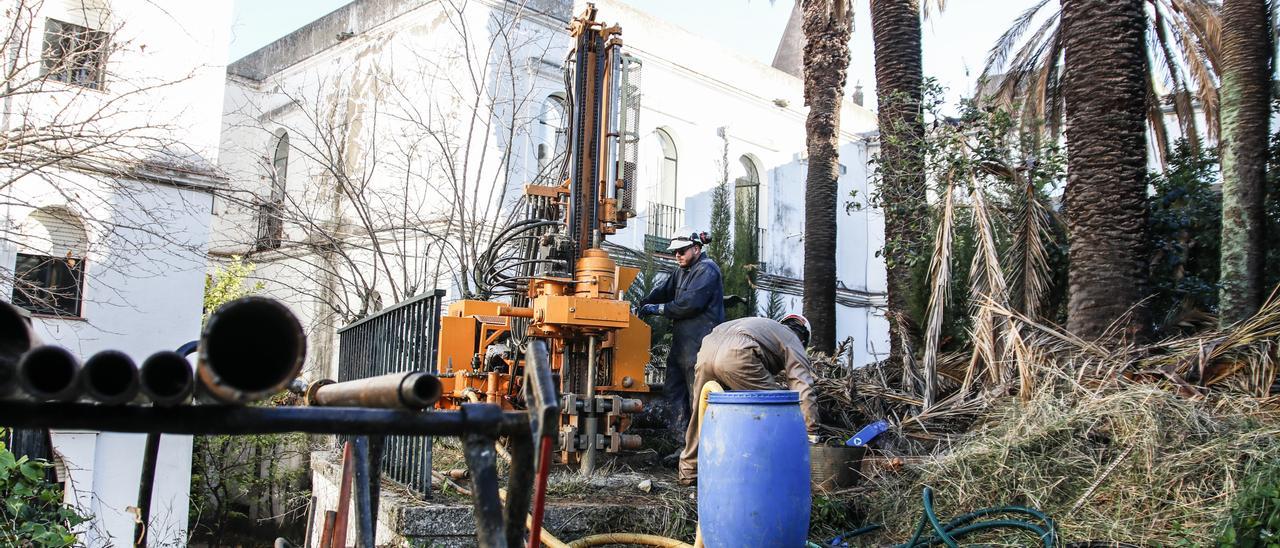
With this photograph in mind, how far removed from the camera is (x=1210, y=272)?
1110cm

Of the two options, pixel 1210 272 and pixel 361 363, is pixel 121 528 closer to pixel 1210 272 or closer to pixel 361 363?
pixel 361 363

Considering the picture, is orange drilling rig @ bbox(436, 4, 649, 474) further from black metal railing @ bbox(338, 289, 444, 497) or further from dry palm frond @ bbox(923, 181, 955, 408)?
dry palm frond @ bbox(923, 181, 955, 408)

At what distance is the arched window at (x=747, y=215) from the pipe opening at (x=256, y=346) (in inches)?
604

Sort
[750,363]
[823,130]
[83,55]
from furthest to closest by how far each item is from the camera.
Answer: [823,130]
[83,55]
[750,363]

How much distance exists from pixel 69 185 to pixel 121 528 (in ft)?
16.2

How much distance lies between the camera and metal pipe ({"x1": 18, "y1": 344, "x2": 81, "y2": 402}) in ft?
4.78

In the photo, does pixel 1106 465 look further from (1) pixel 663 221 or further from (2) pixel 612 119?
(1) pixel 663 221

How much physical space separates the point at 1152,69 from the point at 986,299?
1070 cm

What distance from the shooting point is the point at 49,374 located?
1.50 m

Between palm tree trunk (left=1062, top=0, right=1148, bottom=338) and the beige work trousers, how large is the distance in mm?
2537

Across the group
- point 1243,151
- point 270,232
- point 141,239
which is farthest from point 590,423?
point 270,232

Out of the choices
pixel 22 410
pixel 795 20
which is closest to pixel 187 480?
pixel 22 410

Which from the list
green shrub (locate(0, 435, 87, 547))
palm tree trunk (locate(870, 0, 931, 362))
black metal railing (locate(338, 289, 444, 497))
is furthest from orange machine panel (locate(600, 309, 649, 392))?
green shrub (locate(0, 435, 87, 547))

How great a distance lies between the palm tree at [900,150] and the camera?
35.0 ft
